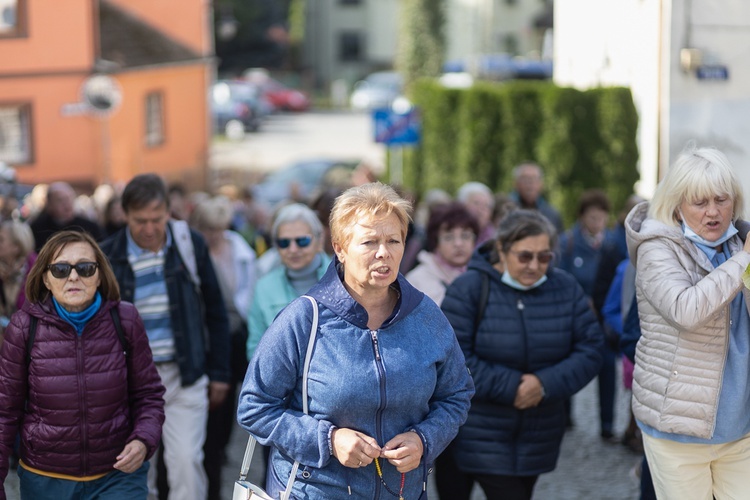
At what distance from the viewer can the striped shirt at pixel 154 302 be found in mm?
6410

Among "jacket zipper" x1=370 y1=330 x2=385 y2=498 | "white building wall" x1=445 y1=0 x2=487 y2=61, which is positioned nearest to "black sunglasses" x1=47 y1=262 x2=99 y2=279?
"jacket zipper" x1=370 y1=330 x2=385 y2=498

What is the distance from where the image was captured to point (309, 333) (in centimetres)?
425

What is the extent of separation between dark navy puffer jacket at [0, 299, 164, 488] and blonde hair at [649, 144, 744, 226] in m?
2.43

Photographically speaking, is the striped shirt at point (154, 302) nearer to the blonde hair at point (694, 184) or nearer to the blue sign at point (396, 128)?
the blonde hair at point (694, 184)

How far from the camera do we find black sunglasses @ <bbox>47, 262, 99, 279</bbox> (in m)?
5.14

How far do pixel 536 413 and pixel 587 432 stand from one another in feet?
12.9

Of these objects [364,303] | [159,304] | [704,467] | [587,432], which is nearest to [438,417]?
[364,303]

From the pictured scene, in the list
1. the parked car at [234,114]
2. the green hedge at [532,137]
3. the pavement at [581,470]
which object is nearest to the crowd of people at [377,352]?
the pavement at [581,470]

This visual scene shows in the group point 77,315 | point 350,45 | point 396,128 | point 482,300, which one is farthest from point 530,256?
point 350,45

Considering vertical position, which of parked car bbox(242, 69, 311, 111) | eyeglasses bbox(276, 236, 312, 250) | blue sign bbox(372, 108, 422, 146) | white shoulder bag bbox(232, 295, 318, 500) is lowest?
white shoulder bag bbox(232, 295, 318, 500)

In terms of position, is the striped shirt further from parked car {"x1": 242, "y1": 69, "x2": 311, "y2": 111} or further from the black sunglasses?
parked car {"x1": 242, "y1": 69, "x2": 311, "y2": 111}

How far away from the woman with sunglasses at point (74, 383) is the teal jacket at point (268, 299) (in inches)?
60.8

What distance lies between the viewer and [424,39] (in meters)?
53.6

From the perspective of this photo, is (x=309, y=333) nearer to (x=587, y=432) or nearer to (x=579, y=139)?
(x=587, y=432)
